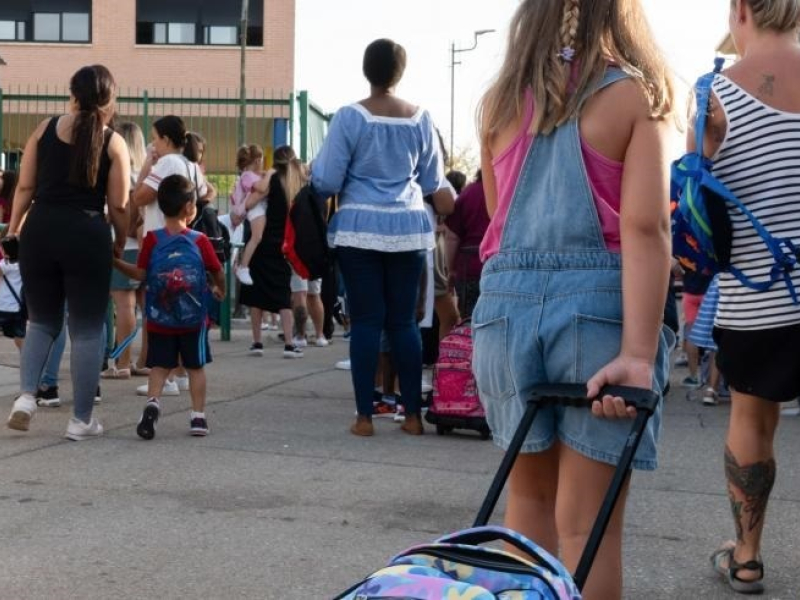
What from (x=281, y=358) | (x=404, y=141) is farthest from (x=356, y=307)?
(x=281, y=358)

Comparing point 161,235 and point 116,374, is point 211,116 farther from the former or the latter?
point 161,235

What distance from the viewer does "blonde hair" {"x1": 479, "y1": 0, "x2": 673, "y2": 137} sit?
10.5ft

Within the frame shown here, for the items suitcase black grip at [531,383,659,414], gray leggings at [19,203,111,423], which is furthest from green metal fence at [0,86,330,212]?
suitcase black grip at [531,383,659,414]

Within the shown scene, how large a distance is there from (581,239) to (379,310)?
4.64 meters

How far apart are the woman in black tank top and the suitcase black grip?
471 cm

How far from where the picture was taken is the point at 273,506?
6008 millimetres

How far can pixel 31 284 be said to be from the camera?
7.52 meters

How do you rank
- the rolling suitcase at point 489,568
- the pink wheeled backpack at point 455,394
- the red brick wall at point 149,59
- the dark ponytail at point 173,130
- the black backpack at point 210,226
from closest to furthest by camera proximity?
1. the rolling suitcase at point 489,568
2. the pink wheeled backpack at point 455,394
3. the dark ponytail at point 173,130
4. the black backpack at point 210,226
5. the red brick wall at point 149,59

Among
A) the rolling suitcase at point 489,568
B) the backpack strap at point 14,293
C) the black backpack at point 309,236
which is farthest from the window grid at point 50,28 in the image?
the rolling suitcase at point 489,568

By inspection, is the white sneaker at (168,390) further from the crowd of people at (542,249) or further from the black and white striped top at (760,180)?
the black and white striped top at (760,180)

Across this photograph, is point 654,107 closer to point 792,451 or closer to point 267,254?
point 792,451

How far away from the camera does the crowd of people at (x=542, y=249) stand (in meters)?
3.17

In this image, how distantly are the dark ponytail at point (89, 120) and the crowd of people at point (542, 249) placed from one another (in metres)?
0.01

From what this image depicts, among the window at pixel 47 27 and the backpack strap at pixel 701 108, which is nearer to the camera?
the backpack strap at pixel 701 108
